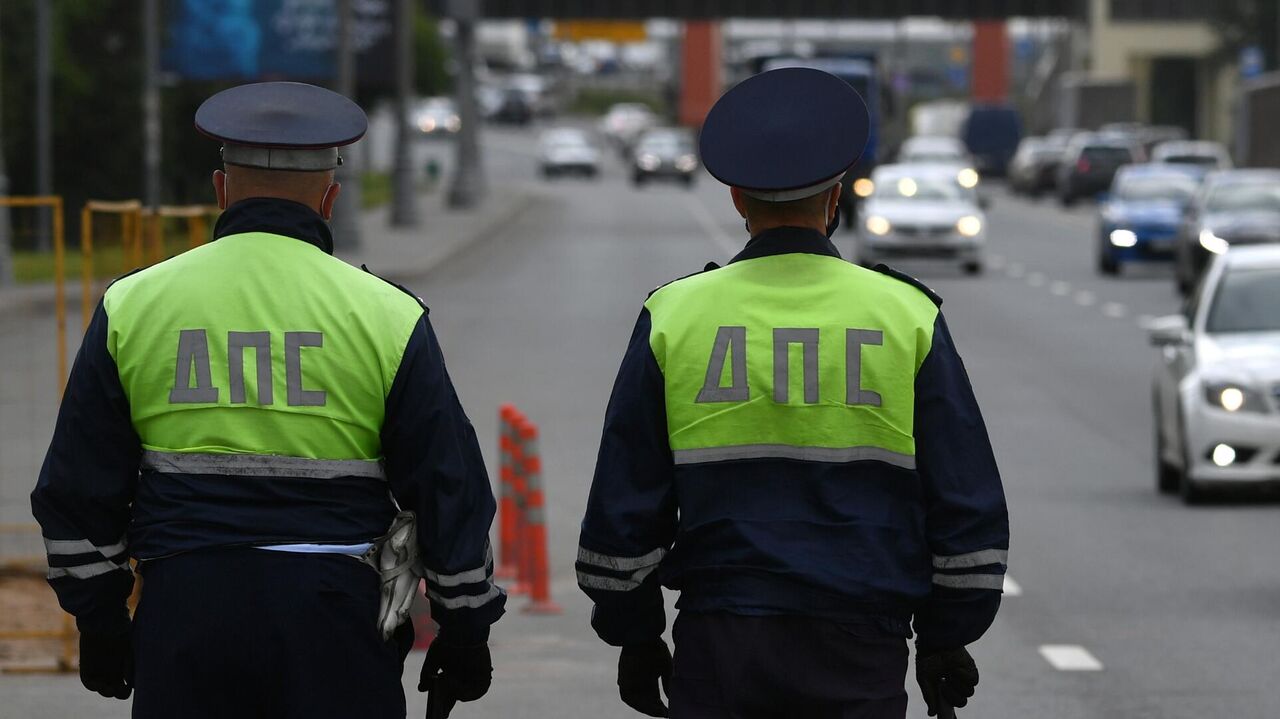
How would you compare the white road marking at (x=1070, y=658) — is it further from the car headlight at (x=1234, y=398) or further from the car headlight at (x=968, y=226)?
the car headlight at (x=968, y=226)

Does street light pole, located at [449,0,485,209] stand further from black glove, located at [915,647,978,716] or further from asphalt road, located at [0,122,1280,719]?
black glove, located at [915,647,978,716]

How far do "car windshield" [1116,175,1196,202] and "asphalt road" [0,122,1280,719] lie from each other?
1.16 metres

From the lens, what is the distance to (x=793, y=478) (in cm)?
432

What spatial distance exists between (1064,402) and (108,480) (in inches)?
627

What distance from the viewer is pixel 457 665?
4.65m

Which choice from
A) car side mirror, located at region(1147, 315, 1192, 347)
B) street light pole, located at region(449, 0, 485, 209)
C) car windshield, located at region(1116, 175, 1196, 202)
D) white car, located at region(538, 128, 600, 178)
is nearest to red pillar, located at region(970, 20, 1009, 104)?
white car, located at region(538, 128, 600, 178)

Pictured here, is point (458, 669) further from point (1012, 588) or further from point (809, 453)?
point (1012, 588)

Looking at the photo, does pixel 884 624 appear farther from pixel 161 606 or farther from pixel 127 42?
pixel 127 42

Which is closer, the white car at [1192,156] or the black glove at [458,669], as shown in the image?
the black glove at [458,669]

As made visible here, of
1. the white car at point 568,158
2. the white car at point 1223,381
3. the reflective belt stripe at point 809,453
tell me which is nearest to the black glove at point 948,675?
the reflective belt stripe at point 809,453

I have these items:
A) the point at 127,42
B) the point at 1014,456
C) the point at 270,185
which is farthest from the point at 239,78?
the point at 270,185

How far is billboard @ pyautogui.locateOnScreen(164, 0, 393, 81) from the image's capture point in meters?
37.7

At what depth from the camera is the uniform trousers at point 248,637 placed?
429cm

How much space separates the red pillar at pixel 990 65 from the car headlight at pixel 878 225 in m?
91.2
